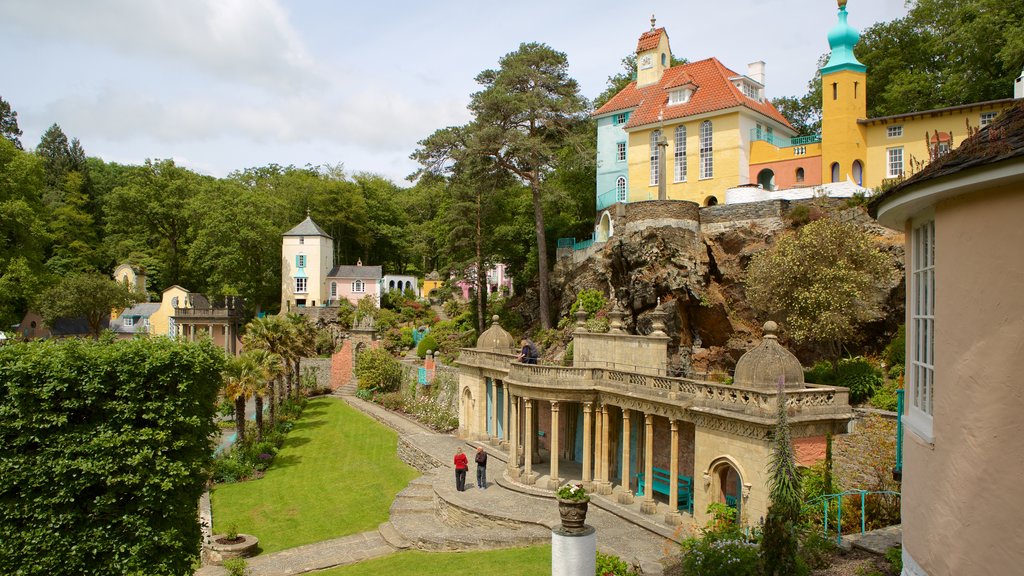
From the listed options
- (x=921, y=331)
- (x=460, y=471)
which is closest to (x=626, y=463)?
(x=460, y=471)

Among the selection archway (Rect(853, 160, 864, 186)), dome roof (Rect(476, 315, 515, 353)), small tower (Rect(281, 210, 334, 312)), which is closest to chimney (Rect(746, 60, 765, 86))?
archway (Rect(853, 160, 864, 186))

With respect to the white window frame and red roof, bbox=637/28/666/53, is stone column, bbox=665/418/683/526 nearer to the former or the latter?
the white window frame

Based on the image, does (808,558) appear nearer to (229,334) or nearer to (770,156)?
(770,156)

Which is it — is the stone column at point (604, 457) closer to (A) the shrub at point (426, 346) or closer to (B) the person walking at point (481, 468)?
(B) the person walking at point (481, 468)

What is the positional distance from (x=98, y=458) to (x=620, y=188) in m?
35.9

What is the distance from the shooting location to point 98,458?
51.1ft

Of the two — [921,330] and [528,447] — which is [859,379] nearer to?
[528,447]

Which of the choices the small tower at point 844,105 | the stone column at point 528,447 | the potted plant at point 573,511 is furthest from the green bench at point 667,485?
the small tower at point 844,105

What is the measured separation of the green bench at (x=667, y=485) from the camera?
21.5 meters

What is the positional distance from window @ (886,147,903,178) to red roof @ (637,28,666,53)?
18.2 meters

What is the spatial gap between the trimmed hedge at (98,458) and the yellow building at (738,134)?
2793 cm

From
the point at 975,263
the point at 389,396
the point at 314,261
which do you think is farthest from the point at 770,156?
the point at 314,261

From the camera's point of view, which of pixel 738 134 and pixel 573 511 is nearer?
pixel 573 511

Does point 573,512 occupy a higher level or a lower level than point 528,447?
higher
